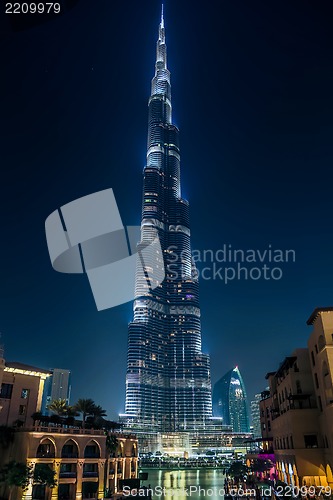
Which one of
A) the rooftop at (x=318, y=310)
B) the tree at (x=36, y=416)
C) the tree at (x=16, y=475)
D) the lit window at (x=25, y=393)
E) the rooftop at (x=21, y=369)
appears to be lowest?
the tree at (x=16, y=475)

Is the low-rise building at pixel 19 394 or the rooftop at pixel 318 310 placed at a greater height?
the rooftop at pixel 318 310

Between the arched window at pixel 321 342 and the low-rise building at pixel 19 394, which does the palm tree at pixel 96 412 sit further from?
the arched window at pixel 321 342

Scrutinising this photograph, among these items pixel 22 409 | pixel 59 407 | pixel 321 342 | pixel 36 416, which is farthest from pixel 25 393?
pixel 321 342

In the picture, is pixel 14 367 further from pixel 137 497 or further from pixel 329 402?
pixel 329 402

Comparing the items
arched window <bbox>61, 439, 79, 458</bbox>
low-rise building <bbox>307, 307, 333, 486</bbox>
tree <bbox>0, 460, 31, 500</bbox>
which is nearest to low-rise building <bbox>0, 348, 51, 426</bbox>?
arched window <bbox>61, 439, 79, 458</bbox>

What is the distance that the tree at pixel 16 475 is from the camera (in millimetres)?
42406

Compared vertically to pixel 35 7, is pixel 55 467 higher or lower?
lower

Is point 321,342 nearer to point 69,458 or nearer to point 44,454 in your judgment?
point 69,458

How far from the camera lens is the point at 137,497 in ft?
161

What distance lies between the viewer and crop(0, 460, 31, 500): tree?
4241cm

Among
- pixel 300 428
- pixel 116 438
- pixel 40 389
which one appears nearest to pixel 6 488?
pixel 40 389

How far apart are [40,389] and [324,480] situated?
128 ft

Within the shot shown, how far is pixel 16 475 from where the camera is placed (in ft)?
140

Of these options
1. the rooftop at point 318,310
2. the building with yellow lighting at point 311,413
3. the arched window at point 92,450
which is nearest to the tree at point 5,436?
the arched window at point 92,450
